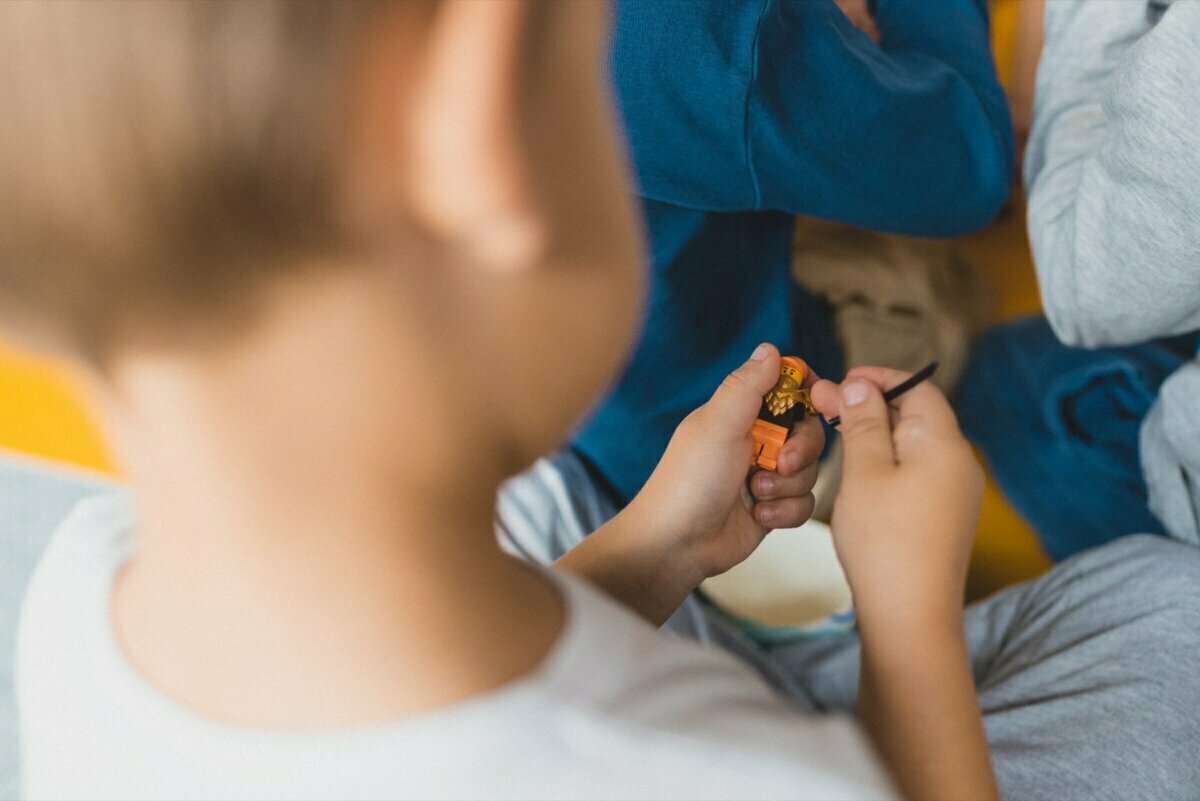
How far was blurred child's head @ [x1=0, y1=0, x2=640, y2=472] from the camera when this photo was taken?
13 centimetres

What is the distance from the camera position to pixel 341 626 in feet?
0.61

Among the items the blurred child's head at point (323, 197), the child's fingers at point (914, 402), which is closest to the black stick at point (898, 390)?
the child's fingers at point (914, 402)

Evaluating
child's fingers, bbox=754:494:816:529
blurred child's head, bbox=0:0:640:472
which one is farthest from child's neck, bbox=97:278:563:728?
child's fingers, bbox=754:494:816:529

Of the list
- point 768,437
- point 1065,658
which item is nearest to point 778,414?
point 768,437

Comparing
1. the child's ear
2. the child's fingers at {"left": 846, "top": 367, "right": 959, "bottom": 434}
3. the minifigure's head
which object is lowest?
the child's fingers at {"left": 846, "top": 367, "right": 959, "bottom": 434}

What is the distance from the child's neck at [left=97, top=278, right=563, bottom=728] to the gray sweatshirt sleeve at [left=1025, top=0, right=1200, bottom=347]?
0.92 ft

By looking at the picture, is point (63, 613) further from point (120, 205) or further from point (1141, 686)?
point (1141, 686)

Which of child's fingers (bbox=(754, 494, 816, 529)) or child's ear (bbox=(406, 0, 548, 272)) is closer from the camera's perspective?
child's ear (bbox=(406, 0, 548, 272))

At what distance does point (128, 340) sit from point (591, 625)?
0.38ft

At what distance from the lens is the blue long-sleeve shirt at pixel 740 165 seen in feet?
0.92

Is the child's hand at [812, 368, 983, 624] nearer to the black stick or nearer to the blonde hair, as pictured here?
the black stick

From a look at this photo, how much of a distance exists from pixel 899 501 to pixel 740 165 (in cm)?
12

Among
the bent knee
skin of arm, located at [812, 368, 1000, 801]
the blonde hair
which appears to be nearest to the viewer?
the blonde hair

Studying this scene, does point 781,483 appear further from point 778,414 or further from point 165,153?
point 165,153
